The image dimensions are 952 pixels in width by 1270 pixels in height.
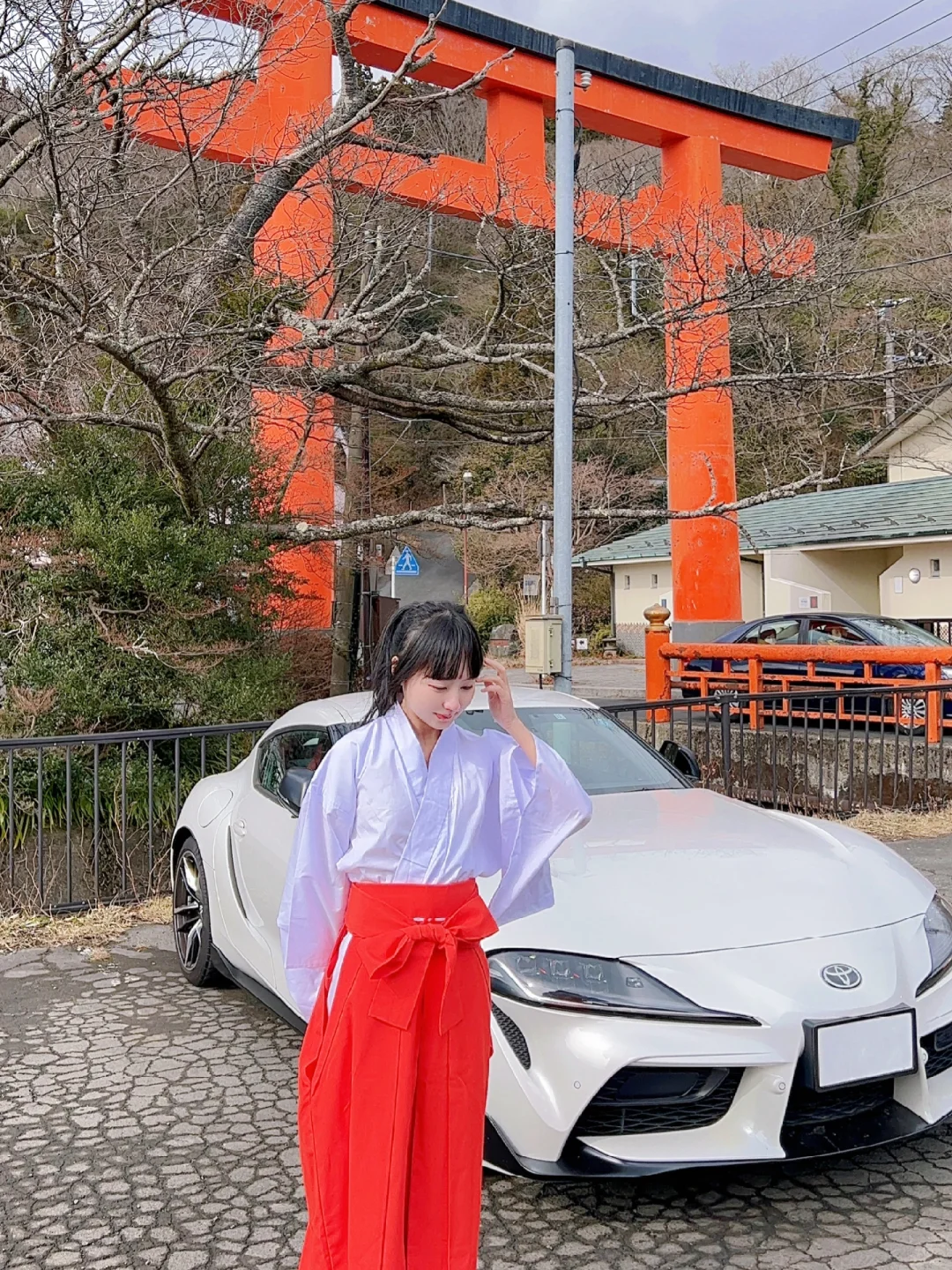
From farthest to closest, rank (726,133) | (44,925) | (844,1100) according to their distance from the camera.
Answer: (726,133) < (44,925) < (844,1100)

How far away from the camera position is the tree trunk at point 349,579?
50.0 ft

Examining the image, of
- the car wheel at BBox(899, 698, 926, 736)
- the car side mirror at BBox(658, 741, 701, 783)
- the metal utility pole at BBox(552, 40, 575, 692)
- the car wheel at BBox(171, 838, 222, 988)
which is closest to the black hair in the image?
the car side mirror at BBox(658, 741, 701, 783)

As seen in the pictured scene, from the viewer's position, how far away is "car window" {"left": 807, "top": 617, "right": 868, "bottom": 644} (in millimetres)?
14621

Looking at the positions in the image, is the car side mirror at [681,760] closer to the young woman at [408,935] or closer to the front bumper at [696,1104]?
the front bumper at [696,1104]

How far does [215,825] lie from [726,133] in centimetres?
1529

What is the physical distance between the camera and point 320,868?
92.4 inches

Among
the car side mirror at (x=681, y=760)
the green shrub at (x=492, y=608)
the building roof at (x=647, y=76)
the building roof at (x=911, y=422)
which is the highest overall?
the building roof at (x=647, y=76)

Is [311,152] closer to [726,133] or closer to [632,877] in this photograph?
[632,877]

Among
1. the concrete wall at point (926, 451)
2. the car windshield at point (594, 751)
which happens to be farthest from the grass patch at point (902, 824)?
the concrete wall at point (926, 451)

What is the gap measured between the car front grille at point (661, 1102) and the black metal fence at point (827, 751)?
5018 mm

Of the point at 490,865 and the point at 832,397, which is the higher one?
the point at 832,397

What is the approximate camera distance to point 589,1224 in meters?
3.00

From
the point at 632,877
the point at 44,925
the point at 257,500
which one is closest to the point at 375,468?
the point at 257,500

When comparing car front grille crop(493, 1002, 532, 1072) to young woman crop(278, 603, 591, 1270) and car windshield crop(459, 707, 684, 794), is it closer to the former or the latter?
young woman crop(278, 603, 591, 1270)
